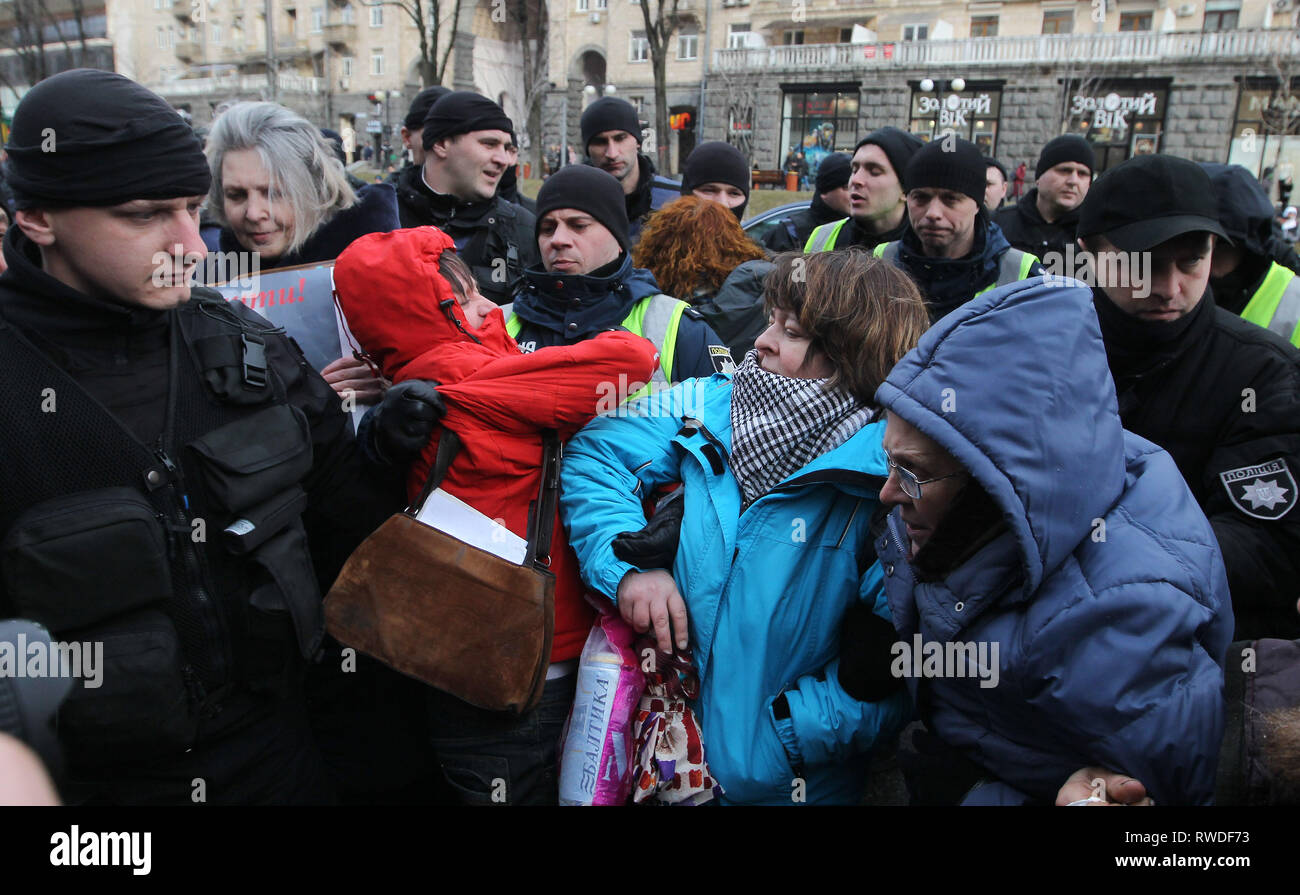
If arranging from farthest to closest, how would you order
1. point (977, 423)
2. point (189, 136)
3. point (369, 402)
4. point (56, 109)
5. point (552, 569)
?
point (369, 402)
point (552, 569)
point (189, 136)
point (56, 109)
point (977, 423)

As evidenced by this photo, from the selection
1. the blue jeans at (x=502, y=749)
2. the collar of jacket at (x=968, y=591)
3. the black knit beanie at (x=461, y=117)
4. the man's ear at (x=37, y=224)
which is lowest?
the blue jeans at (x=502, y=749)

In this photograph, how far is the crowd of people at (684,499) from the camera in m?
1.53

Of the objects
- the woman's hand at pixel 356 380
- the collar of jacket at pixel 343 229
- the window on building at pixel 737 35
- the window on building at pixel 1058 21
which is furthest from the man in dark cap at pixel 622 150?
the window on building at pixel 737 35

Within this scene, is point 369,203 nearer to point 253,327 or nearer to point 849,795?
point 253,327

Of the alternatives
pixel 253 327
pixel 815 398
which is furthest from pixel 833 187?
pixel 253 327

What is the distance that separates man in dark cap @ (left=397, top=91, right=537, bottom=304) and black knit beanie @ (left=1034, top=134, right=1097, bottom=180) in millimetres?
3509

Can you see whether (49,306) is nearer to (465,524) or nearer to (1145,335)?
(465,524)

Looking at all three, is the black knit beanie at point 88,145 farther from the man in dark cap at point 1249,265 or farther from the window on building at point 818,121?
the window on building at point 818,121

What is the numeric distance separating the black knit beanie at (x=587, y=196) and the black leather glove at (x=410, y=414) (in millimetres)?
1238

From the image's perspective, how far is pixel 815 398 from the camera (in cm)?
208

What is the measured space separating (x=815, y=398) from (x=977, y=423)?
0.59 metres

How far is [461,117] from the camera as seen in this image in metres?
4.12

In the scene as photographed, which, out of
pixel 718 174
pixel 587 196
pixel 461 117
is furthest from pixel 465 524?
pixel 718 174

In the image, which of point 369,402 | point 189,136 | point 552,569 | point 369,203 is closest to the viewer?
point 189,136
